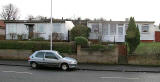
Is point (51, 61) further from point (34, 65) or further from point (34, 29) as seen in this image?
point (34, 29)

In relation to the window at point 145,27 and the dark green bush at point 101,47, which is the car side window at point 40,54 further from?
the window at point 145,27

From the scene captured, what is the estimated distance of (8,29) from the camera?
3120 centimetres

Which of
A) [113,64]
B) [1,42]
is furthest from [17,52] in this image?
[113,64]

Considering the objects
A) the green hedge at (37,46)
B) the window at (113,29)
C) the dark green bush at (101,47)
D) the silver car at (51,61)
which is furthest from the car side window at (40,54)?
the window at (113,29)

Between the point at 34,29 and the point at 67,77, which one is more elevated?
the point at 34,29

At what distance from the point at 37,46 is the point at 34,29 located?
451 inches

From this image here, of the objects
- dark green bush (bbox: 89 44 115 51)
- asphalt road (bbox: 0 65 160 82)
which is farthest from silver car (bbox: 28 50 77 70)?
dark green bush (bbox: 89 44 115 51)

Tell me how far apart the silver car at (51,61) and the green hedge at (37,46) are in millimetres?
3905

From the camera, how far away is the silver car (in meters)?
14.8

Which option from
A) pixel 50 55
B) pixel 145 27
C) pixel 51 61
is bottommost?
pixel 51 61

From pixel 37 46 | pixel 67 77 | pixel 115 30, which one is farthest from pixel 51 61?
pixel 115 30

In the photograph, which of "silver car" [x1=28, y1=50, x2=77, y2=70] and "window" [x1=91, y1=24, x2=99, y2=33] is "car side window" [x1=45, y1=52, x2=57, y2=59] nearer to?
"silver car" [x1=28, y1=50, x2=77, y2=70]

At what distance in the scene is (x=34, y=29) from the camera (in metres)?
30.8

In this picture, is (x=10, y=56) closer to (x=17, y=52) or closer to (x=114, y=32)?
(x=17, y=52)
